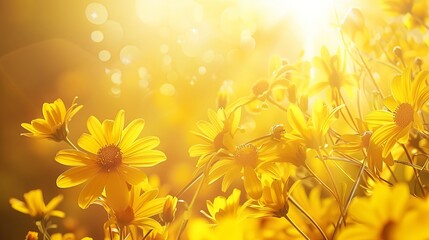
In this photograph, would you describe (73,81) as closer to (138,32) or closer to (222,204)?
(138,32)

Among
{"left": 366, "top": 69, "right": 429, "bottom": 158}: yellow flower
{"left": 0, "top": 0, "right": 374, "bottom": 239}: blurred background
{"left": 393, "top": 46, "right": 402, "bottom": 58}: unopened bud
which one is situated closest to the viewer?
{"left": 366, "top": 69, "right": 429, "bottom": 158}: yellow flower

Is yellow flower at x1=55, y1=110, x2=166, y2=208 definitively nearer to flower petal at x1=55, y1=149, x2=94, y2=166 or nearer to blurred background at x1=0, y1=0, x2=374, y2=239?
flower petal at x1=55, y1=149, x2=94, y2=166

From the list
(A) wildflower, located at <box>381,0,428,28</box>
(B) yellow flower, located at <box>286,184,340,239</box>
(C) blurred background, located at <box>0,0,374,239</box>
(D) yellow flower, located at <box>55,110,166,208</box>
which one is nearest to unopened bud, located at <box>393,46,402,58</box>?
(A) wildflower, located at <box>381,0,428,28</box>

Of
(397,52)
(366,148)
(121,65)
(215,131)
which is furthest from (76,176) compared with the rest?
(121,65)

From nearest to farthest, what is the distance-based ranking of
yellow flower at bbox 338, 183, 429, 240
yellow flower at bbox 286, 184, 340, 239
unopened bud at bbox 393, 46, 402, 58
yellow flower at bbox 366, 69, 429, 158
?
yellow flower at bbox 338, 183, 429, 240 < yellow flower at bbox 366, 69, 429, 158 < yellow flower at bbox 286, 184, 340, 239 < unopened bud at bbox 393, 46, 402, 58

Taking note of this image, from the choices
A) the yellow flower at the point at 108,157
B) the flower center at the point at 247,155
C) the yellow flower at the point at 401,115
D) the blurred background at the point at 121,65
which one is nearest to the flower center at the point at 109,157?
the yellow flower at the point at 108,157

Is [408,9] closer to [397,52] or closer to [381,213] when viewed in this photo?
[397,52]

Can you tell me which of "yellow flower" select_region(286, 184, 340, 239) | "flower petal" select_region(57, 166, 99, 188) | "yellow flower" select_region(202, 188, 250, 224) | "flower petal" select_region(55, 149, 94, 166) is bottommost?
"yellow flower" select_region(286, 184, 340, 239)
